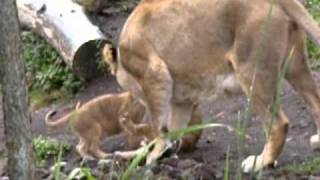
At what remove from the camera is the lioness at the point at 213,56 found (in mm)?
7480

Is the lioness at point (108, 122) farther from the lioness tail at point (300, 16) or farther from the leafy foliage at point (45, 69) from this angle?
the leafy foliage at point (45, 69)

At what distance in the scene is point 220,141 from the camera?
8.89m

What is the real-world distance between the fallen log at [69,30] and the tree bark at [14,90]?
611 cm

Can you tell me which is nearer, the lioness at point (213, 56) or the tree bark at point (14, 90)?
the tree bark at point (14, 90)

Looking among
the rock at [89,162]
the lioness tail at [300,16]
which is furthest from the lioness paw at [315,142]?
the rock at [89,162]

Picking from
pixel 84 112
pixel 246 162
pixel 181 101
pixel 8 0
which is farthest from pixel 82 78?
pixel 8 0

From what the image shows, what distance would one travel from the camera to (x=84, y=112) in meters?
8.91

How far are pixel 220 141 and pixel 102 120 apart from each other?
3.15 feet

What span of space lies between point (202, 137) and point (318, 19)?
2806mm

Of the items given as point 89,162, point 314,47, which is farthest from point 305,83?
point 314,47

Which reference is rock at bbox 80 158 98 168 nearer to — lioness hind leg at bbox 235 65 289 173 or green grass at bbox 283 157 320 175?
lioness hind leg at bbox 235 65 289 173

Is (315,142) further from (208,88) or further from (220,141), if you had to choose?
(220,141)

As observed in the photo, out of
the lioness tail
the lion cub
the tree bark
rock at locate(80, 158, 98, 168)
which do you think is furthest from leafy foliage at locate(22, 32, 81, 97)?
the tree bark

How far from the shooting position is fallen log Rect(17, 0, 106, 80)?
1149 centimetres
